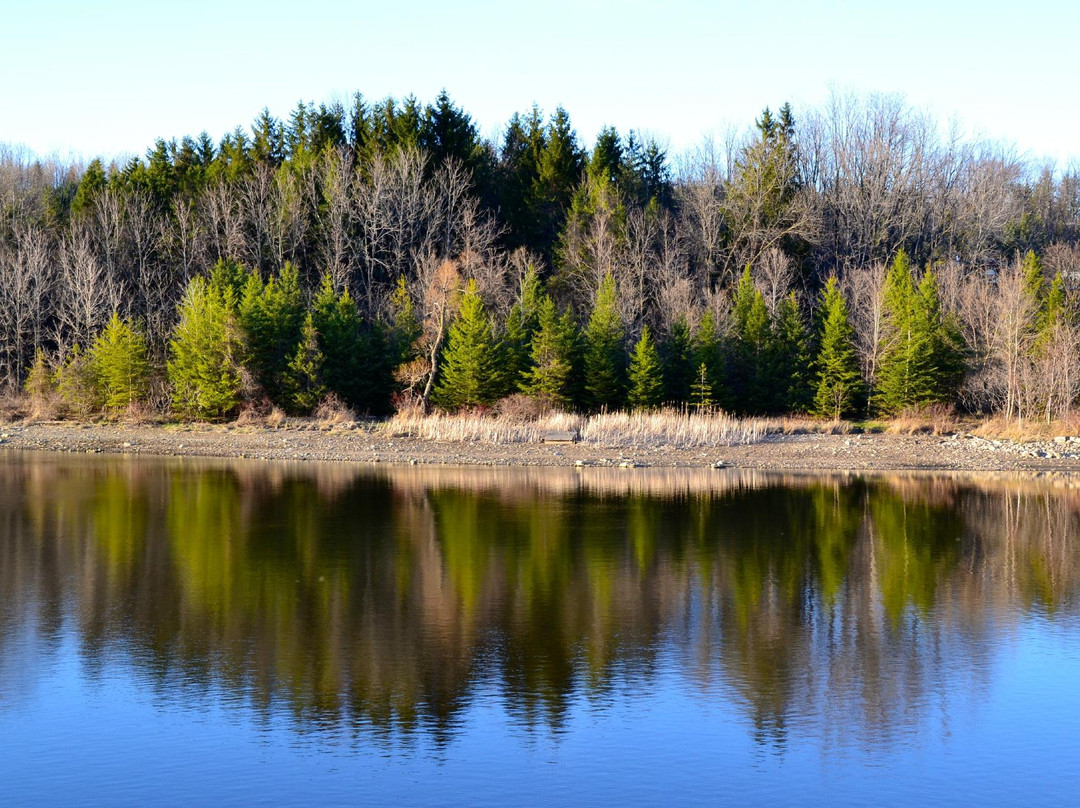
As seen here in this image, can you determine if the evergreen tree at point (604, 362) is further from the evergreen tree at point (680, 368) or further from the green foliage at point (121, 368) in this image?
the green foliage at point (121, 368)

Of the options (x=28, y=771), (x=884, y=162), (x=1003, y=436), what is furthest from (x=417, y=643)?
(x=884, y=162)

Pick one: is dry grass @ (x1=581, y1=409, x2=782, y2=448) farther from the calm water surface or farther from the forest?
the calm water surface

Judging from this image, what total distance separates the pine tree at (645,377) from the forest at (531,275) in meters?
0.12

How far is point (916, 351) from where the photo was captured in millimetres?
52094

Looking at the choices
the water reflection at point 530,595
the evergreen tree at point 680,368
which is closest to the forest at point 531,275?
the evergreen tree at point 680,368

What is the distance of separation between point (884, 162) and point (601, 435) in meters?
41.4

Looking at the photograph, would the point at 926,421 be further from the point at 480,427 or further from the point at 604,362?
the point at 480,427

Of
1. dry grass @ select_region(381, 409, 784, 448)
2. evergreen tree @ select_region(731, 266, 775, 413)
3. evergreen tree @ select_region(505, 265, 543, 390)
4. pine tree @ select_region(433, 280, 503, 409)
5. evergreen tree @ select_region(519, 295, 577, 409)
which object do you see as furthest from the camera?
evergreen tree @ select_region(731, 266, 775, 413)

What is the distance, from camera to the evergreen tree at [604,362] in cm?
5091

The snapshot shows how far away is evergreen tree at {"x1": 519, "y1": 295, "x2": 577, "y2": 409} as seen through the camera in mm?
50125

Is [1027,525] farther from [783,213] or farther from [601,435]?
[783,213]

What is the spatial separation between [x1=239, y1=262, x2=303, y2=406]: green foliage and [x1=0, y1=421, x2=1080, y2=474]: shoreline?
2902 mm

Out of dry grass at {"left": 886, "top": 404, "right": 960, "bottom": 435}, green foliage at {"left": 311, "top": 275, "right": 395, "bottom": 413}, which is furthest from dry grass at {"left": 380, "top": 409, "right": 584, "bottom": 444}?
dry grass at {"left": 886, "top": 404, "right": 960, "bottom": 435}

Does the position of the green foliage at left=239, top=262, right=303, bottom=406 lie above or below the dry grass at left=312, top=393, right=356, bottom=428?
above
